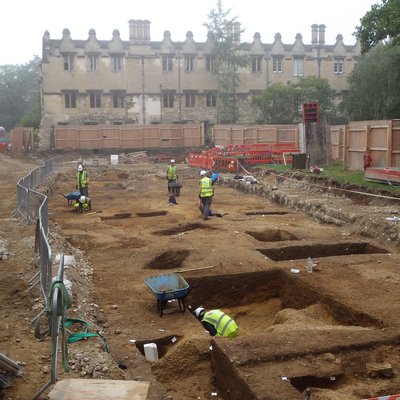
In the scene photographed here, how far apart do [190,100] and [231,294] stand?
4376 cm

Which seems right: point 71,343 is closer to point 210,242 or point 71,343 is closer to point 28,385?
point 28,385

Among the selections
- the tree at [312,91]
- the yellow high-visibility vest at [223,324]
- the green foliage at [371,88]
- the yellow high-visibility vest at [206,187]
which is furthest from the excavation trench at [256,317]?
the tree at [312,91]

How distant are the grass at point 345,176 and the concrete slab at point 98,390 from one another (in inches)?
600

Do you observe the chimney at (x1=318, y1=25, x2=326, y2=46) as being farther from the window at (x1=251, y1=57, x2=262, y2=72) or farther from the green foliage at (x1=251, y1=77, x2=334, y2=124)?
the green foliage at (x1=251, y1=77, x2=334, y2=124)

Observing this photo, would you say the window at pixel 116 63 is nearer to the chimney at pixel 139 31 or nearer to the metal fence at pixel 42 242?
the chimney at pixel 139 31

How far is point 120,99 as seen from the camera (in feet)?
169

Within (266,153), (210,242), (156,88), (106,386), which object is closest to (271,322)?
(210,242)

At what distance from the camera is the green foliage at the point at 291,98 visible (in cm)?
4759

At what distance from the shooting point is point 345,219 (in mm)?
16781

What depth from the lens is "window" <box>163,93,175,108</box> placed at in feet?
172

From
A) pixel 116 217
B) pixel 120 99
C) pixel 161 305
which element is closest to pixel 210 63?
pixel 120 99

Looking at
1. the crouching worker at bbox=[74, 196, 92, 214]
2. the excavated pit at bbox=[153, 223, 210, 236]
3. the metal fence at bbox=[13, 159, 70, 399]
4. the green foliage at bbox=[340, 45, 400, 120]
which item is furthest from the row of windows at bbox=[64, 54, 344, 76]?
the excavated pit at bbox=[153, 223, 210, 236]

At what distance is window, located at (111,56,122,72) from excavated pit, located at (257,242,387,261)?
4169 cm

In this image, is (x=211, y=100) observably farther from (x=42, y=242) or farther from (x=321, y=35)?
(x=42, y=242)
